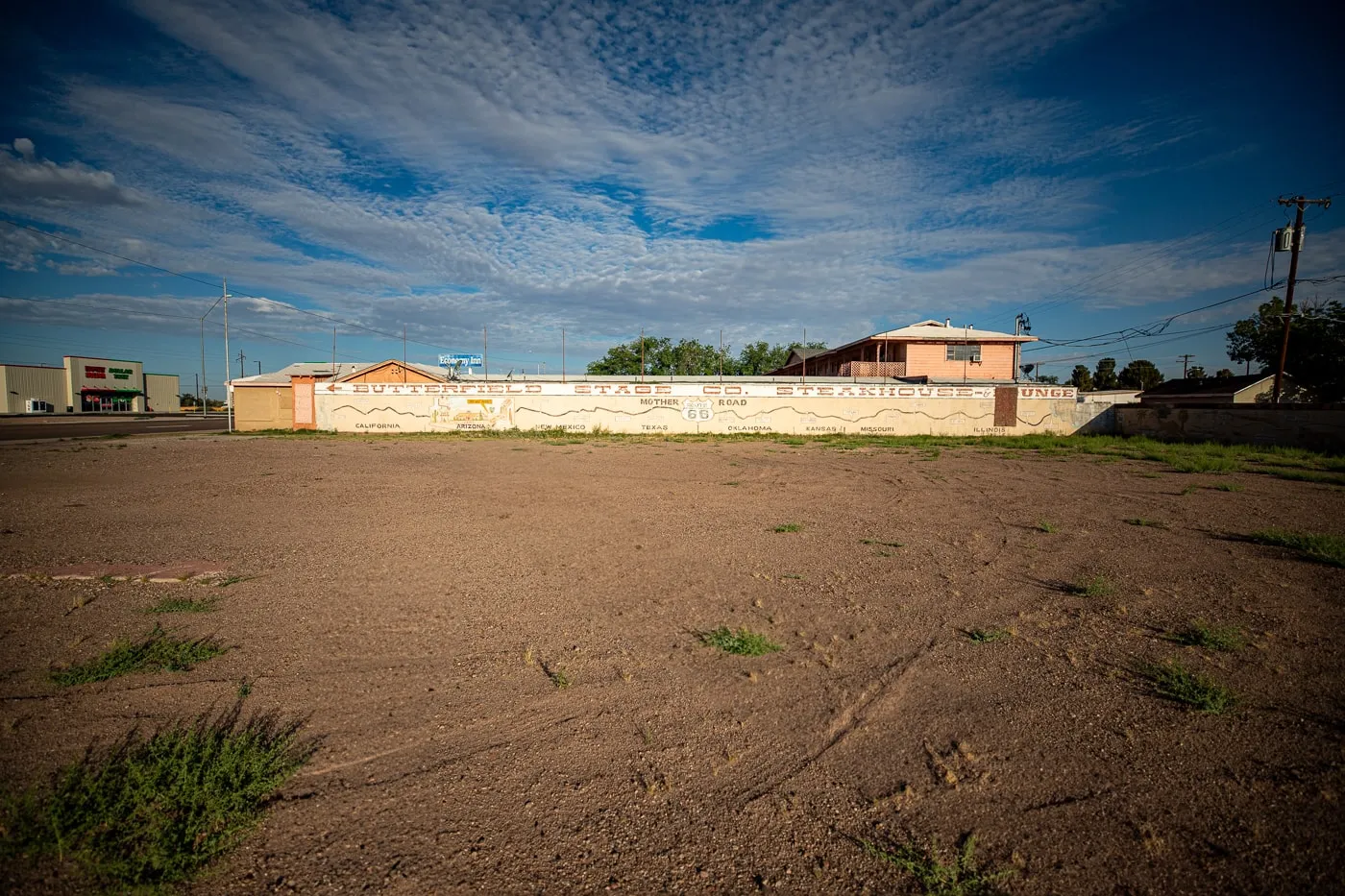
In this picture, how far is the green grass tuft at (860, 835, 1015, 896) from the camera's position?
1.94 meters

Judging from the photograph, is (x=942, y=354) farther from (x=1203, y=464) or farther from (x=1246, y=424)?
(x=1203, y=464)

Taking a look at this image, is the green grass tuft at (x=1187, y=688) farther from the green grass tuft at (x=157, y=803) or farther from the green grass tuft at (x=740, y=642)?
the green grass tuft at (x=157, y=803)

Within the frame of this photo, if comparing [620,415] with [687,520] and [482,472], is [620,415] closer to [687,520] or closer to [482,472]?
[482,472]

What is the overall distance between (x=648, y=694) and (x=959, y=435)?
2631 centimetres

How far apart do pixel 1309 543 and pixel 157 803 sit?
9.83 m

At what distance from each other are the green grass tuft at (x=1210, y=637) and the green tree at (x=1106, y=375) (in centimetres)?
7785

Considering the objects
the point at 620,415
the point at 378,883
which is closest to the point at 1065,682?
the point at 378,883

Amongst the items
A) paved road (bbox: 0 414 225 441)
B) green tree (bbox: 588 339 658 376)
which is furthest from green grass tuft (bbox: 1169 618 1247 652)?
green tree (bbox: 588 339 658 376)

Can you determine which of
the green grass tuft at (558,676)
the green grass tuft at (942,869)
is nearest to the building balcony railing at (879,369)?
the green grass tuft at (558,676)

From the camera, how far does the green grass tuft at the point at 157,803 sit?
1.98m

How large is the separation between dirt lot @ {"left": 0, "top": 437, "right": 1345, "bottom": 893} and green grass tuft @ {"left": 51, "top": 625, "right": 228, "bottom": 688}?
101 mm

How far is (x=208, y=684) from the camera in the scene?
321 centimetres

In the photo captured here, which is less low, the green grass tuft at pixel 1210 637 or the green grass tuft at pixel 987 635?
the green grass tuft at pixel 1210 637

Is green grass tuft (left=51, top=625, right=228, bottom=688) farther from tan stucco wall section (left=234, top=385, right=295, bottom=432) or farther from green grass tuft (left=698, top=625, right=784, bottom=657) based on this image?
tan stucco wall section (left=234, top=385, right=295, bottom=432)
